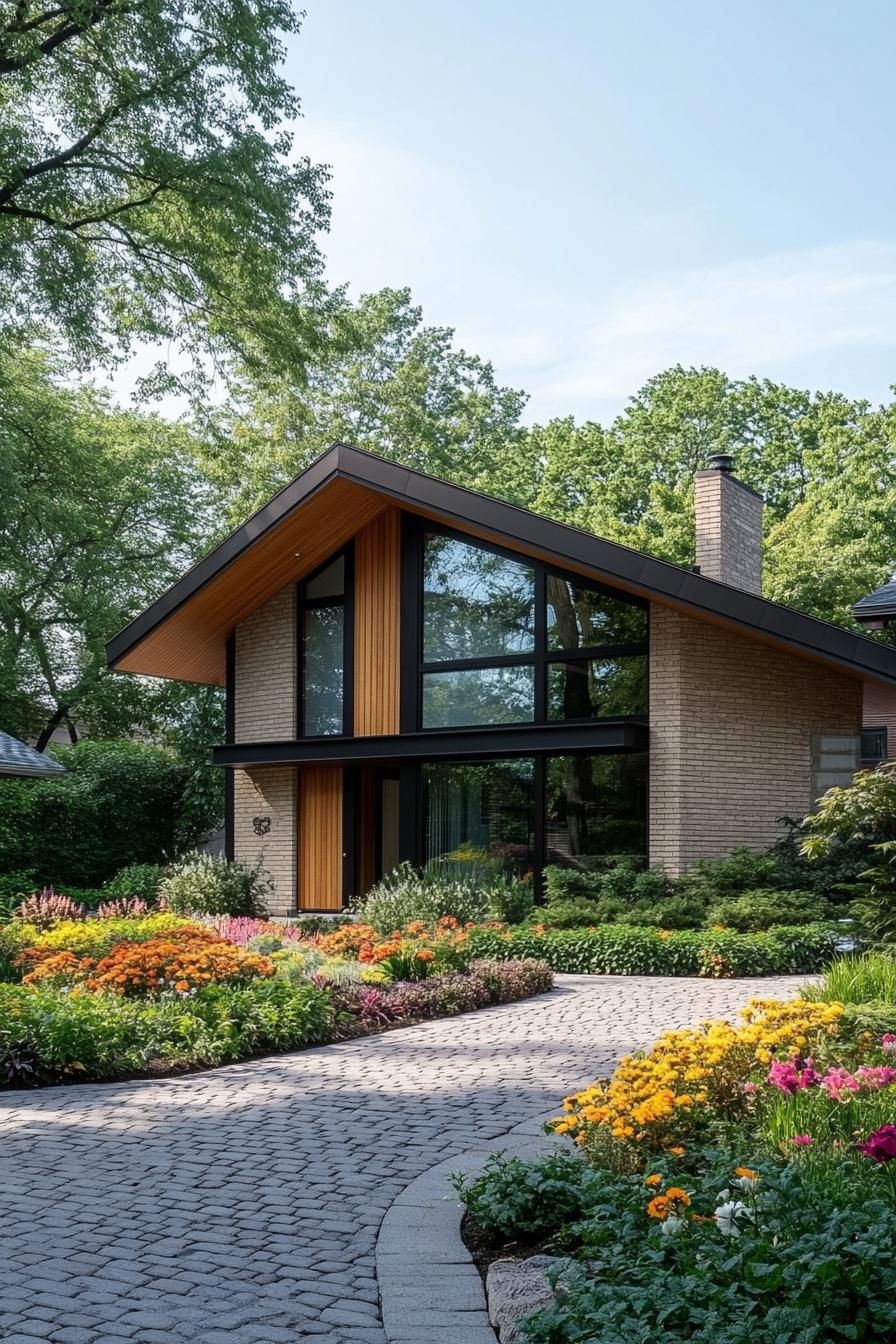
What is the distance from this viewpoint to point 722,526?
1791 cm

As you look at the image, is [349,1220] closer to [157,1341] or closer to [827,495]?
[157,1341]

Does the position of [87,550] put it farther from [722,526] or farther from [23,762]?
[722,526]

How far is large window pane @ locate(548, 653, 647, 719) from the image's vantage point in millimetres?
16094

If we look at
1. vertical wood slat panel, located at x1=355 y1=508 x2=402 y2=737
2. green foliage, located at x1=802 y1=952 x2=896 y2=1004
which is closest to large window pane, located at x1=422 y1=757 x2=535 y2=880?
vertical wood slat panel, located at x1=355 y1=508 x2=402 y2=737

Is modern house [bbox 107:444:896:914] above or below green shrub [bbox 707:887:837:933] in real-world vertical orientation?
above

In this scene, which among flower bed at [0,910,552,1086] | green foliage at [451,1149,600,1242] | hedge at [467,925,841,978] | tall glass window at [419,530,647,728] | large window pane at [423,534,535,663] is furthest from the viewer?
large window pane at [423,534,535,663]

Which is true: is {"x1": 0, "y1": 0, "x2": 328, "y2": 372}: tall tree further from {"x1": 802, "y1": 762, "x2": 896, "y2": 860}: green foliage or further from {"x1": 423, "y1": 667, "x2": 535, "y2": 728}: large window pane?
{"x1": 802, "y1": 762, "x2": 896, "y2": 860}: green foliage

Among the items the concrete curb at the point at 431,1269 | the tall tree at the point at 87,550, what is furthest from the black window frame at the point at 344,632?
the concrete curb at the point at 431,1269

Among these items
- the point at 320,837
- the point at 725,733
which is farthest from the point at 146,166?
the point at 725,733

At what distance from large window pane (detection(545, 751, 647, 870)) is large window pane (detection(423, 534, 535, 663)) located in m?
1.83

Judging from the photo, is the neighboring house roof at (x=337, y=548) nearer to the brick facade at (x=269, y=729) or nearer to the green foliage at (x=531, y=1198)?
the brick facade at (x=269, y=729)

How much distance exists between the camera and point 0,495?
829 inches

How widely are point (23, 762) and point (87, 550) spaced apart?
12.1 m

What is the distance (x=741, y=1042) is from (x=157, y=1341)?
114 inches
